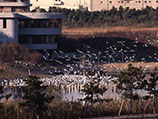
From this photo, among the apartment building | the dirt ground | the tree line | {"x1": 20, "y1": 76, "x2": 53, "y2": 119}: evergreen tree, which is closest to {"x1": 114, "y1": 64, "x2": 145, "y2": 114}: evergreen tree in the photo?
the tree line

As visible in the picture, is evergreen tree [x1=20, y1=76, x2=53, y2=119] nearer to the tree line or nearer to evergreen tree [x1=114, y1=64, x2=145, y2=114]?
the tree line

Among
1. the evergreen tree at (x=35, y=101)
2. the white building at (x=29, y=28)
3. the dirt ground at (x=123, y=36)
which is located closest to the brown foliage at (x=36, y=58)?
the white building at (x=29, y=28)

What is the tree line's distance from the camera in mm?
36188

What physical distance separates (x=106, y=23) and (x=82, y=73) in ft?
133

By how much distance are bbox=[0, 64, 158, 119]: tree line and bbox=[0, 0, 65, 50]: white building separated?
23095mm

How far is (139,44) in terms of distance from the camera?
8212 centimetres

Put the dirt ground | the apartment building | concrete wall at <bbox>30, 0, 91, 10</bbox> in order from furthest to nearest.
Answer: the apartment building, concrete wall at <bbox>30, 0, 91, 10</bbox>, the dirt ground

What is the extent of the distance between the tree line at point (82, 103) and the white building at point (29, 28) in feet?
75.8

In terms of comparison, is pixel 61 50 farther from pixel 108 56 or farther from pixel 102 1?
pixel 102 1

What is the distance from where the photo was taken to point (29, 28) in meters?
64.8

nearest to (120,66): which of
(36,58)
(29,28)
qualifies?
(36,58)

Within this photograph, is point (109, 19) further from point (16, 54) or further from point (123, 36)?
point (16, 54)

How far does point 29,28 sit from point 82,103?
1019 inches

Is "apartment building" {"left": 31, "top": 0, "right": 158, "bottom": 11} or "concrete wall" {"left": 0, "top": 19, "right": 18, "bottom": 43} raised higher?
"apartment building" {"left": 31, "top": 0, "right": 158, "bottom": 11}
